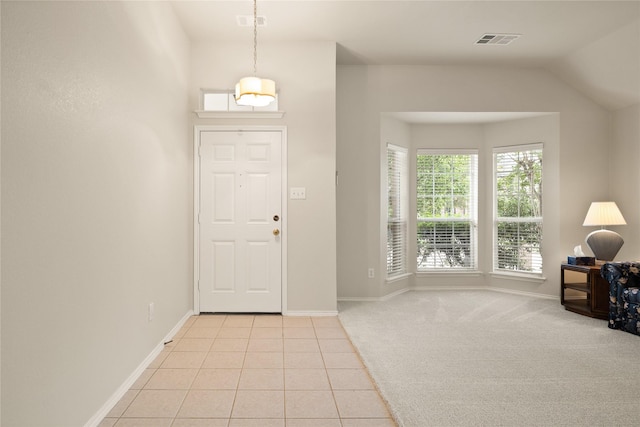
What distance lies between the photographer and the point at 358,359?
Result: 10.5ft

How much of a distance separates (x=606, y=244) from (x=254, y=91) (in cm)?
422

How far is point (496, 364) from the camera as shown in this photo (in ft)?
10.1

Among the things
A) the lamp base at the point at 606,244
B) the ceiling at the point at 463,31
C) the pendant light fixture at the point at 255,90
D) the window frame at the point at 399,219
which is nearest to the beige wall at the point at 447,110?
the ceiling at the point at 463,31

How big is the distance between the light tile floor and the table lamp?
10.5ft

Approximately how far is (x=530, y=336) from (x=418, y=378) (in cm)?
156

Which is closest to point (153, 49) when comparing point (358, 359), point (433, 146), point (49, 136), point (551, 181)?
point (49, 136)

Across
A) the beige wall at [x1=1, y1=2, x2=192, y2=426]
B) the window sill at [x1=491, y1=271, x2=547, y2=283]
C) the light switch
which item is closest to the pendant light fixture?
the beige wall at [x1=1, y1=2, x2=192, y2=426]

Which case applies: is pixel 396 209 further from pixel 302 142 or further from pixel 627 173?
pixel 627 173

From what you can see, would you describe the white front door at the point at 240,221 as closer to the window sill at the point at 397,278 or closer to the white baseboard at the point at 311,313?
the white baseboard at the point at 311,313

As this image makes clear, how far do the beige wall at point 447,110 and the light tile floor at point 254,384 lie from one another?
5.47 feet

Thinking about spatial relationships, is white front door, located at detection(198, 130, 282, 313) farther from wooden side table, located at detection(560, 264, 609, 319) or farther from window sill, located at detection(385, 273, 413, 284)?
wooden side table, located at detection(560, 264, 609, 319)

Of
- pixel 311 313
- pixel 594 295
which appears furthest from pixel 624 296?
pixel 311 313

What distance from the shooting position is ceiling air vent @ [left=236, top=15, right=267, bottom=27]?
394cm

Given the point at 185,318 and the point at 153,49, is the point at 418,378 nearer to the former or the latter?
the point at 185,318
